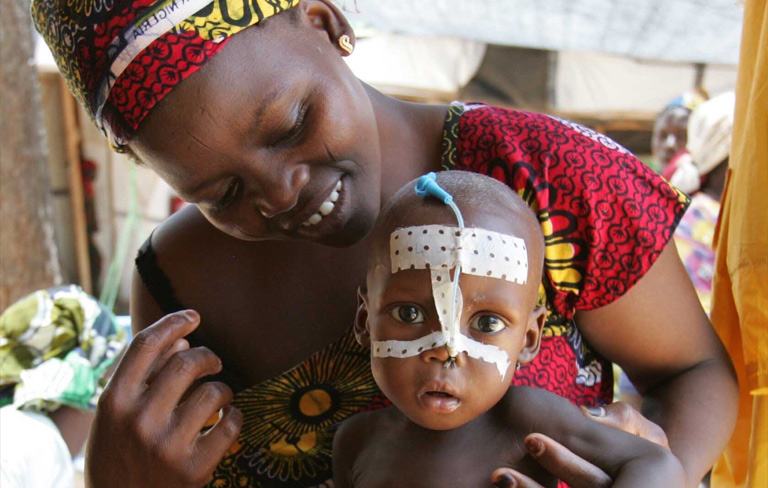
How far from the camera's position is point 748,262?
1.79 meters

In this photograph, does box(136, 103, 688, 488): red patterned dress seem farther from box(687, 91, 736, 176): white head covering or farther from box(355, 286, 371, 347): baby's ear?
box(687, 91, 736, 176): white head covering

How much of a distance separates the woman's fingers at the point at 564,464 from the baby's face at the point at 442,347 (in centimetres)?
12

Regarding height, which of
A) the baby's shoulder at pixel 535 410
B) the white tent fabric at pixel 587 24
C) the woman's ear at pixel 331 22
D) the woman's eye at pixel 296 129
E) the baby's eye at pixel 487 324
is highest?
the woman's ear at pixel 331 22

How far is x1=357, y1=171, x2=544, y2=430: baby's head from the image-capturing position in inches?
54.6

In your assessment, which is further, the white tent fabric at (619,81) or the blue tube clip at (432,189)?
the white tent fabric at (619,81)

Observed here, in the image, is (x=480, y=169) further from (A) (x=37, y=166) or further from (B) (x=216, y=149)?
(A) (x=37, y=166)

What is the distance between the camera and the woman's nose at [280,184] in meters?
1.46

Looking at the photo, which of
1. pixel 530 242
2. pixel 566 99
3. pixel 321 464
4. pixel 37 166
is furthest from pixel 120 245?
pixel 530 242

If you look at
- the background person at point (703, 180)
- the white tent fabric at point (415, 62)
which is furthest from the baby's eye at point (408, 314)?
the white tent fabric at point (415, 62)

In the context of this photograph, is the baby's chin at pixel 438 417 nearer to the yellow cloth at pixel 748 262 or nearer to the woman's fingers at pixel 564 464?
the woman's fingers at pixel 564 464

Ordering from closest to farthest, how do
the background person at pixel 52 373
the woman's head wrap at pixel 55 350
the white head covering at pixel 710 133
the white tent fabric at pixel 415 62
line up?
the background person at pixel 52 373
the woman's head wrap at pixel 55 350
the white head covering at pixel 710 133
the white tent fabric at pixel 415 62

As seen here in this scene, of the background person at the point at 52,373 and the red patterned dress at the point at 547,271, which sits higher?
the red patterned dress at the point at 547,271

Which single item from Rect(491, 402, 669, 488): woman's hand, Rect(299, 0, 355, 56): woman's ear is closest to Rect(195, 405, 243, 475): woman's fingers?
Rect(491, 402, 669, 488): woman's hand

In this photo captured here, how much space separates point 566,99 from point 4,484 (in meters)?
5.58
